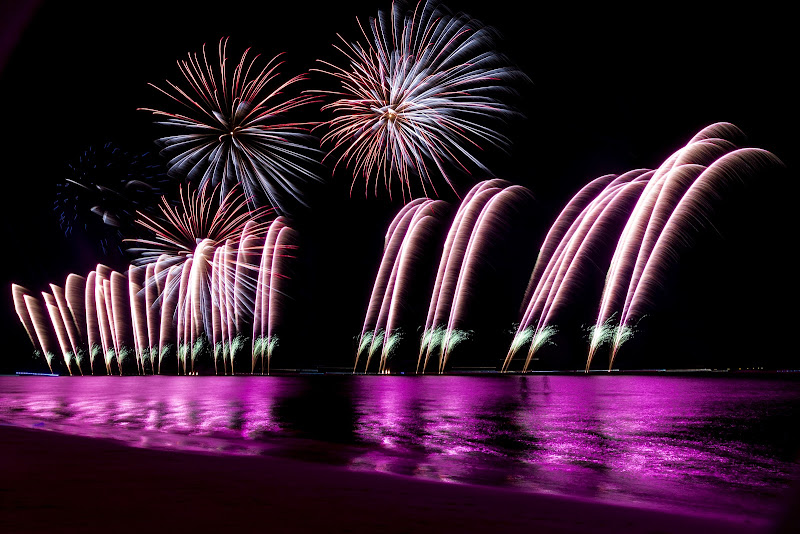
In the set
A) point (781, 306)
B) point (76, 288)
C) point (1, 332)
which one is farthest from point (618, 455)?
A: point (1, 332)

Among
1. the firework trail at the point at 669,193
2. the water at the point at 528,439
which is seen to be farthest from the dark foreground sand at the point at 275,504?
the firework trail at the point at 669,193

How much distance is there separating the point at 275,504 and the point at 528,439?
8.74 meters

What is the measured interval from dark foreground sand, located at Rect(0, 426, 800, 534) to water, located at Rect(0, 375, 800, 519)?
4.50 ft

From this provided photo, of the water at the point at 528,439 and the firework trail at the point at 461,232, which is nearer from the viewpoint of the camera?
the water at the point at 528,439

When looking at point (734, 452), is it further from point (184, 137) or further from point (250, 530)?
point (184, 137)

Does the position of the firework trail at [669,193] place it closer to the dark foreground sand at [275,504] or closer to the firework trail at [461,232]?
the firework trail at [461,232]

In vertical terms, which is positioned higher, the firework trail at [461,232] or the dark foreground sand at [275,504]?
the firework trail at [461,232]

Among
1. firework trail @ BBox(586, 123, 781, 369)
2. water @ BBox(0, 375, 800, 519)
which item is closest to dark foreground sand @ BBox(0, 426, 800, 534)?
water @ BBox(0, 375, 800, 519)

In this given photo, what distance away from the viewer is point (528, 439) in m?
13.8

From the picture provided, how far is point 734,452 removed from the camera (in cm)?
1220

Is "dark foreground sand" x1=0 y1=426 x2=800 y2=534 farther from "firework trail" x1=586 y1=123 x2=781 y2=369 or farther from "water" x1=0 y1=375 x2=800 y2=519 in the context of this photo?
"firework trail" x1=586 y1=123 x2=781 y2=369

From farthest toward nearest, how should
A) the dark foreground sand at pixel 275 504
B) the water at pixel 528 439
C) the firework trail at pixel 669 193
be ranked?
the firework trail at pixel 669 193 < the water at pixel 528 439 < the dark foreground sand at pixel 275 504

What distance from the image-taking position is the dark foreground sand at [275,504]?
5344mm

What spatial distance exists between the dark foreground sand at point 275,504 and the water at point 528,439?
4.50 feet
